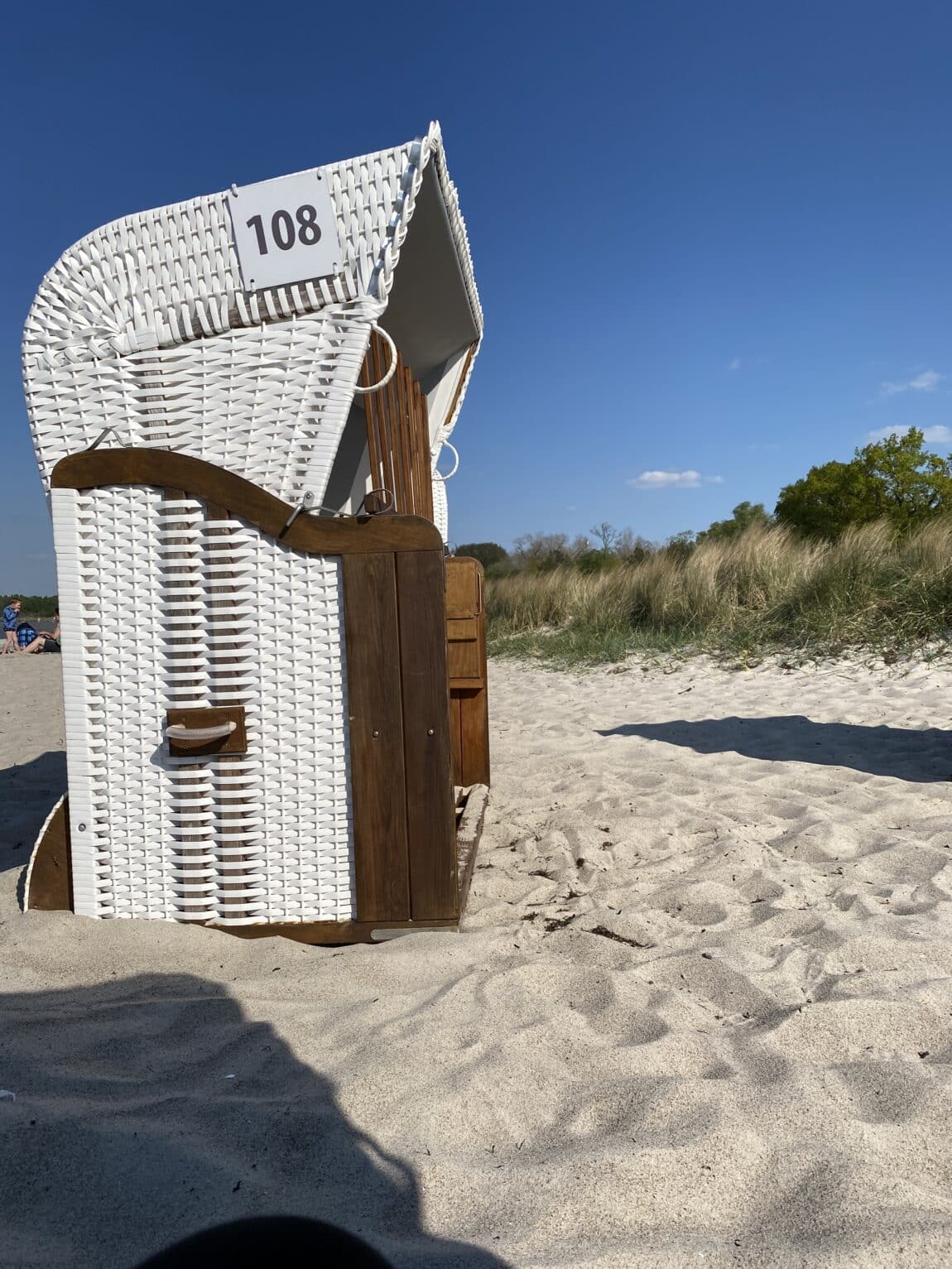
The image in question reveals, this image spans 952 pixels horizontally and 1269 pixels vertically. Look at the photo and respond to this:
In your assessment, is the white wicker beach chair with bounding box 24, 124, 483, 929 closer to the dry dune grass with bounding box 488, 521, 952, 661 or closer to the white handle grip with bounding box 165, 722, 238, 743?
the white handle grip with bounding box 165, 722, 238, 743

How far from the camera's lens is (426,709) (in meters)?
2.13

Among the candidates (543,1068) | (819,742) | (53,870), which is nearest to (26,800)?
(53,870)

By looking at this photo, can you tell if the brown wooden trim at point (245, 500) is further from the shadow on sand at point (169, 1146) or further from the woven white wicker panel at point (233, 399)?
the shadow on sand at point (169, 1146)

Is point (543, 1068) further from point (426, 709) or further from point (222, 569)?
point (222, 569)

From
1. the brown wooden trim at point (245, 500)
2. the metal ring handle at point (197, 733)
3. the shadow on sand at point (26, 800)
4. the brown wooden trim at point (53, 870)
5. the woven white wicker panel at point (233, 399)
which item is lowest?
the shadow on sand at point (26, 800)

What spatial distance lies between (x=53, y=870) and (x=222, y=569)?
966 mm

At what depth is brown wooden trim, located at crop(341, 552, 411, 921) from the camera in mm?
2131

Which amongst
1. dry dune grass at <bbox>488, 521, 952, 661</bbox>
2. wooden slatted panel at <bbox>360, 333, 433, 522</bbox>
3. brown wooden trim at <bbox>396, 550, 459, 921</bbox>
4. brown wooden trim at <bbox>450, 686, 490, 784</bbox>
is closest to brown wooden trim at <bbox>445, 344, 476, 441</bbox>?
wooden slatted panel at <bbox>360, 333, 433, 522</bbox>

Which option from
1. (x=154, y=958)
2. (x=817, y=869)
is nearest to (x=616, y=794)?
(x=817, y=869)

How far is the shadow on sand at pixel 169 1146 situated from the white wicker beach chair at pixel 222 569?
18.9 inches

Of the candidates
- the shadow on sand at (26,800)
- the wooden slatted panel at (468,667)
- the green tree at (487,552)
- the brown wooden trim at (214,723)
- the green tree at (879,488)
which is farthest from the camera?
the green tree at (487,552)

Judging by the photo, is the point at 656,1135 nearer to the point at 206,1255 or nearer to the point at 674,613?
the point at 206,1255

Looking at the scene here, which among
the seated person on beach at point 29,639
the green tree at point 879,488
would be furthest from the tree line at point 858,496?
the seated person on beach at point 29,639

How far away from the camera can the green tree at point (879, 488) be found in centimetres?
1923
